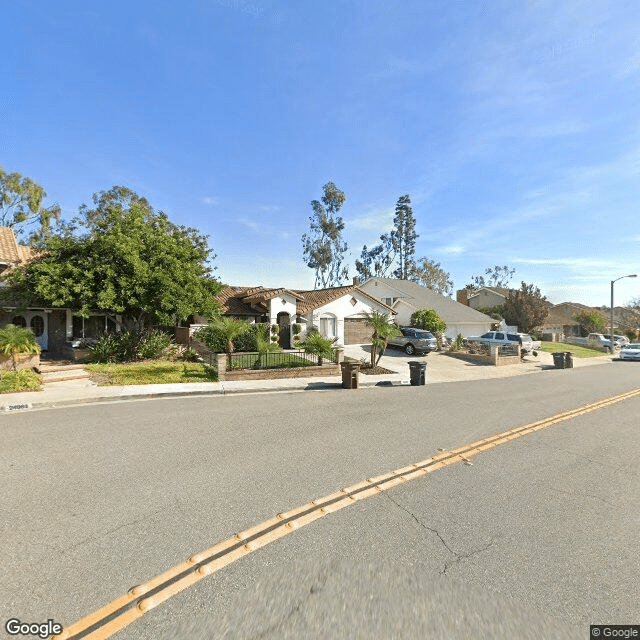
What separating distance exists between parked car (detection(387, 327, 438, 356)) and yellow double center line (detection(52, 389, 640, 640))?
1927 centimetres

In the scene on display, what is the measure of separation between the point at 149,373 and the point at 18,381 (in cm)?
423

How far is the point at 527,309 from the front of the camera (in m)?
39.3

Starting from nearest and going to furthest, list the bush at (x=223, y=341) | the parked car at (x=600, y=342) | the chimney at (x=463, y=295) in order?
1. the bush at (x=223, y=341)
2. the parked car at (x=600, y=342)
3. the chimney at (x=463, y=295)

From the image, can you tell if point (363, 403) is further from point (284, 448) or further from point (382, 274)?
point (382, 274)

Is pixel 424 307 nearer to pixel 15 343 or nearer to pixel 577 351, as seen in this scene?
pixel 577 351

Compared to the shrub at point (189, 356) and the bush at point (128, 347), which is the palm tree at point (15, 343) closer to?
the bush at point (128, 347)

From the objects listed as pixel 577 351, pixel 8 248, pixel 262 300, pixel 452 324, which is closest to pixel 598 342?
pixel 577 351

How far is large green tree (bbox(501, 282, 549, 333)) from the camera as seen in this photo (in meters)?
39.2

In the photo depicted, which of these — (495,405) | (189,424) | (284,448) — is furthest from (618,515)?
(189,424)

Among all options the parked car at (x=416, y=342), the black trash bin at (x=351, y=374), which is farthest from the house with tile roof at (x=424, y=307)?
the black trash bin at (x=351, y=374)

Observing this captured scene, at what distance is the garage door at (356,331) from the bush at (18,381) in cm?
1970

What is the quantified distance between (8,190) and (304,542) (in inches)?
1628

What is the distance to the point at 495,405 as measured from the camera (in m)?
→ 10.9

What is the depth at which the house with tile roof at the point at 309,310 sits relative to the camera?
2612cm
